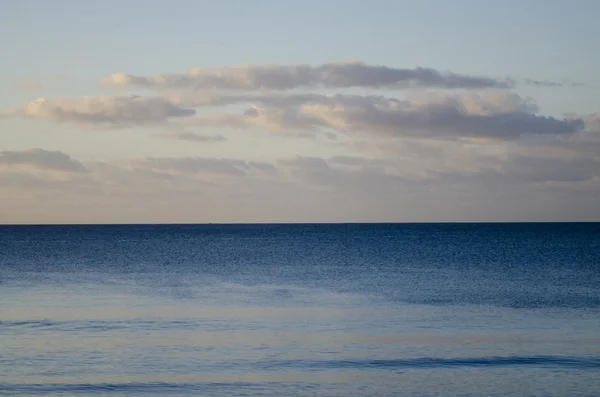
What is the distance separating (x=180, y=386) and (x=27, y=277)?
38.1 metres

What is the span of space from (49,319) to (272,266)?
38.6 metres

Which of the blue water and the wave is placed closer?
the blue water

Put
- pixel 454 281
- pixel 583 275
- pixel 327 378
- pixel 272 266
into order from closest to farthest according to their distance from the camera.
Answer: pixel 327 378 → pixel 454 281 → pixel 583 275 → pixel 272 266

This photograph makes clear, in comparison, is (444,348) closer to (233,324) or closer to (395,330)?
(395,330)

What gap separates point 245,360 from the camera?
24891 mm

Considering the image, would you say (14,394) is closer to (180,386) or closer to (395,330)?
(180,386)

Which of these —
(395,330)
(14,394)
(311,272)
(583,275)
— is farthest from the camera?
(311,272)

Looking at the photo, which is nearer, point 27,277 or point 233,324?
point 233,324

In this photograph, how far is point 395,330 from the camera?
31219mm

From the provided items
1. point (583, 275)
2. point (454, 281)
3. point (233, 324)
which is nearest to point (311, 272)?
point (454, 281)

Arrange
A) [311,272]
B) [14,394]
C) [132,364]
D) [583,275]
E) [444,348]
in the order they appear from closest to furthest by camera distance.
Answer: [14,394]
[132,364]
[444,348]
[583,275]
[311,272]

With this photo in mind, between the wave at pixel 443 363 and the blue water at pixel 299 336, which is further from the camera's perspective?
the wave at pixel 443 363

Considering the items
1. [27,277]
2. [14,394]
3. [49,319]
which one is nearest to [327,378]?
[14,394]

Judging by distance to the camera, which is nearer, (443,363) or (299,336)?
(443,363)
